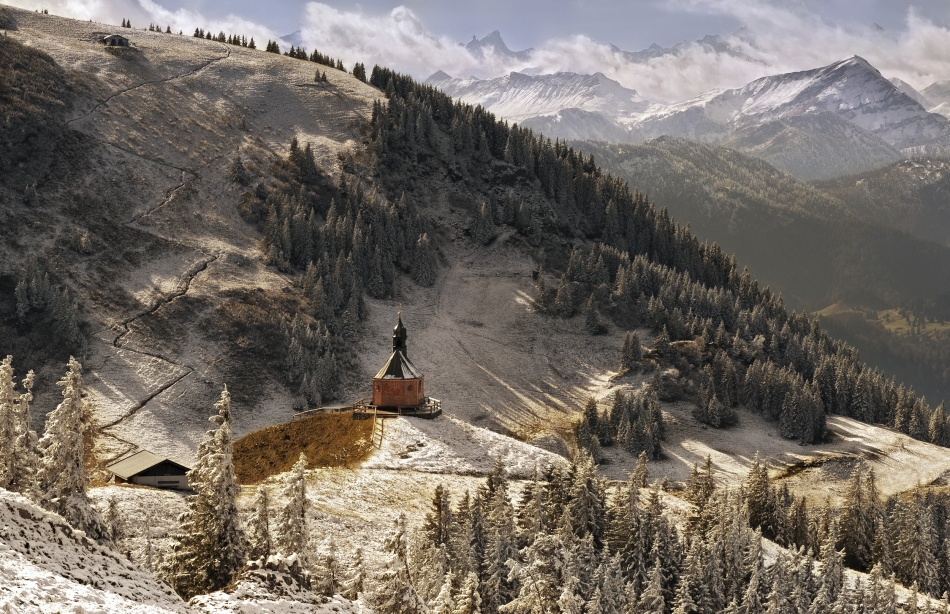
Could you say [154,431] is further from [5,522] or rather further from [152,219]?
[5,522]

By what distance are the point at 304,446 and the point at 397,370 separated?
1474 centimetres

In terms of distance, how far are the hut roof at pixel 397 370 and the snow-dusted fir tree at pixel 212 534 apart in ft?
179

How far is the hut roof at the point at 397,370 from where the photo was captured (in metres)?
87.9

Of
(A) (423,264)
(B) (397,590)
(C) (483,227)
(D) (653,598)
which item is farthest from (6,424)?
(C) (483,227)

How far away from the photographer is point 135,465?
63.8 m

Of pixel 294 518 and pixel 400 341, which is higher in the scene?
pixel 400 341

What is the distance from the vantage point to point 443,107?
185250 mm

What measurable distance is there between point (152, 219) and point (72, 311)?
28.3 meters

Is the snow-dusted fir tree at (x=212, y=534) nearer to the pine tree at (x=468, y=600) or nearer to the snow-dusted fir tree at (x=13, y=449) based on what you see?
the snow-dusted fir tree at (x=13, y=449)

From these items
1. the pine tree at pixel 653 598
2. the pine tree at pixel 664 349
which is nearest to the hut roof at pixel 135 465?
the pine tree at pixel 653 598

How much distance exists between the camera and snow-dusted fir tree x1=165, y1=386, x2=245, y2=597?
3212 centimetres

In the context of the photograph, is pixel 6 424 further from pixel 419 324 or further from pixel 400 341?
pixel 419 324

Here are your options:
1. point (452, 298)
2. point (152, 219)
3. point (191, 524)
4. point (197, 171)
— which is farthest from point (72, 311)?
point (191, 524)

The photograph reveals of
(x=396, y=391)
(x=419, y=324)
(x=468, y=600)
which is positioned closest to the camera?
(x=468, y=600)
